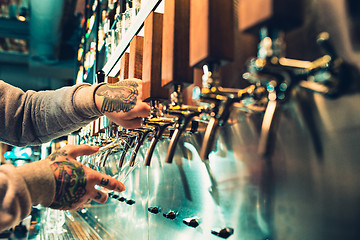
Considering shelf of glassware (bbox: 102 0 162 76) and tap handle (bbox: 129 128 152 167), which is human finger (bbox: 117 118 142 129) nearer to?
tap handle (bbox: 129 128 152 167)

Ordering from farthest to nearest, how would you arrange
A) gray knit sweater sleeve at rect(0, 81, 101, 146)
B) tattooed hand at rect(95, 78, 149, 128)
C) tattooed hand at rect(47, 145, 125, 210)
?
1. gray knit sweater sleeve at rect(0, 81, 101, 146)
2. tattooed hand at rect(95, 78, 149, 128)
3. tattooed hand at rect(47, 145, 125, 210)

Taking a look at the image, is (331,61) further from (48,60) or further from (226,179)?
(48,60)

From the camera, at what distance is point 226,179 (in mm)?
1011

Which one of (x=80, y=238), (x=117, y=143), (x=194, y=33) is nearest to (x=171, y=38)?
(x=194, y=33)

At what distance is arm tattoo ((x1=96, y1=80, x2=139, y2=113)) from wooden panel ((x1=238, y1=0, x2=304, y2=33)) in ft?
2.30

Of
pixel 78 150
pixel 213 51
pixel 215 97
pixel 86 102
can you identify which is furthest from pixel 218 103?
pixel 86 102

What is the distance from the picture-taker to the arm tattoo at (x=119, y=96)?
121 cm

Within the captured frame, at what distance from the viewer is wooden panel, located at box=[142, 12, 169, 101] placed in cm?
108

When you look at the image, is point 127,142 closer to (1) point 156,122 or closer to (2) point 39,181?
(1) point 156,122

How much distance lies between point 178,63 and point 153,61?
210mm

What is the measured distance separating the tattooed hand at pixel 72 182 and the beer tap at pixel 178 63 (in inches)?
12.5

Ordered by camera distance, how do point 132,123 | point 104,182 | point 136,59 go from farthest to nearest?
1. point 136,59
2. point 132,123
3. point 104,182

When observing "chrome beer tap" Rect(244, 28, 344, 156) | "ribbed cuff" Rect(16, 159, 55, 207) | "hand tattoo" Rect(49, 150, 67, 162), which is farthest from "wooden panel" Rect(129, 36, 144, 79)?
"chrome beer tap" Rect(244, 28, 344, 156)

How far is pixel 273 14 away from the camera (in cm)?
54
